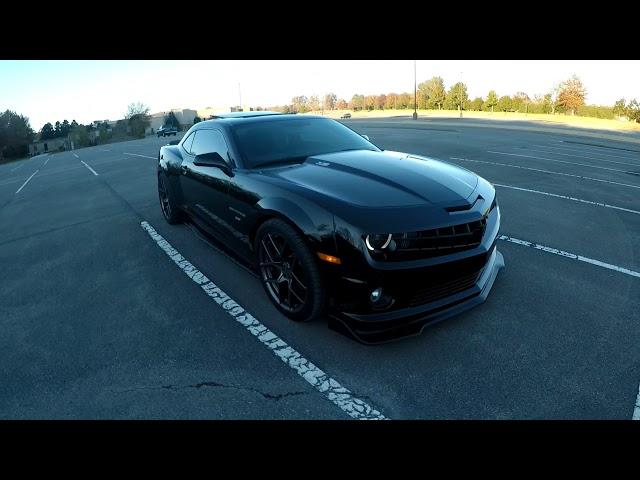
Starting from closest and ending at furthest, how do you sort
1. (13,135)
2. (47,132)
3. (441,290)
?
(441,290) → (13,135) → (47,132)

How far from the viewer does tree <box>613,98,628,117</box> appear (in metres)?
46.6

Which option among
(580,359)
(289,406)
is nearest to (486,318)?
(580,359)

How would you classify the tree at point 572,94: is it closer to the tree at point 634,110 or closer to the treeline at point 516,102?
the treeline at point 516,102

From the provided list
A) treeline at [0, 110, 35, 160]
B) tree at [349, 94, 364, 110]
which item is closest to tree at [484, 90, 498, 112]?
tree at [349, 94, 364, 110]

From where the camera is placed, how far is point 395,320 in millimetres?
2459

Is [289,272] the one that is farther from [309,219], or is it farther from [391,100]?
[391,100]

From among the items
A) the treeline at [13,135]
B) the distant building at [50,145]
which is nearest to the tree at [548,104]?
the treeline at [13,135]

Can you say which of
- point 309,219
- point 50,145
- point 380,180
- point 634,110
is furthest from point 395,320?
point 50,145

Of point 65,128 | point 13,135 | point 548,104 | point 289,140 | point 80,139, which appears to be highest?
point 65,128

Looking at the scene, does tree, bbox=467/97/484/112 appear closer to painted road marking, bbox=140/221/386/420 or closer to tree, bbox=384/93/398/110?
tree, bbox=384/93/398/110

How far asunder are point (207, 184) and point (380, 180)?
1908mm

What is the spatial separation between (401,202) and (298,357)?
1.24 metres
